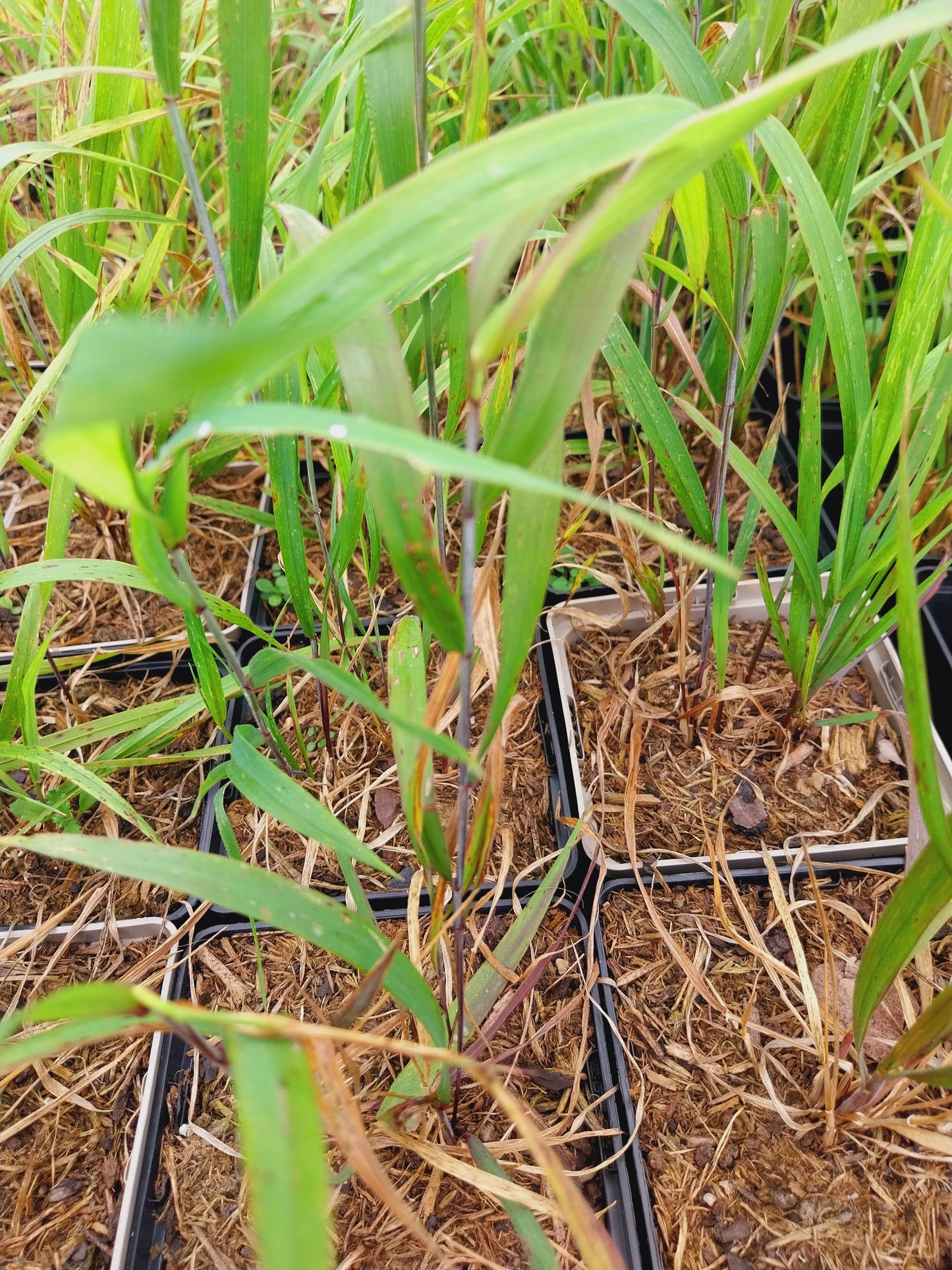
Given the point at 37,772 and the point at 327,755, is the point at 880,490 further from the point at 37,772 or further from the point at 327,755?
the point at 37,772

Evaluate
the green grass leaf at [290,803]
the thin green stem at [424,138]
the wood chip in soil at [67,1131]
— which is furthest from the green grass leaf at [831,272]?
the wood chip in soil at [67,1131]

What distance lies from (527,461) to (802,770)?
543mm

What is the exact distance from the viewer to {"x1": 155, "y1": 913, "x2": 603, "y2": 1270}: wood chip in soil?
48 cm

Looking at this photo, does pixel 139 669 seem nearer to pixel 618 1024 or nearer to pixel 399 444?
pixel 618 1024

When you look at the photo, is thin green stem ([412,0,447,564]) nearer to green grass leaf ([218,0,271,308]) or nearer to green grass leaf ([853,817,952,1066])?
green grass leaf ([218,0,271,308])

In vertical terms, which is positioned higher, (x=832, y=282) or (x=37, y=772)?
(x=832, y=282)

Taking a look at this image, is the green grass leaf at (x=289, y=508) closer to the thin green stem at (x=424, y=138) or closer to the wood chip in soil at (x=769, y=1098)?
the thin green stem at (x=424, y=138)

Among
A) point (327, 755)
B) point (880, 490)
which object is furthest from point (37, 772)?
point (880, 490)

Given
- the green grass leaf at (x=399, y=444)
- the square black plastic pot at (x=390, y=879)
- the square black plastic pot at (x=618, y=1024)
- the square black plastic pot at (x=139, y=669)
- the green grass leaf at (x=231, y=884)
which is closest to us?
the green grass leaf at (x=399, y=444)

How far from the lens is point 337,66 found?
1.29 feet

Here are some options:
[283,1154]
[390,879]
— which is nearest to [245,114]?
[283,1154]

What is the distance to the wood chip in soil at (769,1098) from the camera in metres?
0.48

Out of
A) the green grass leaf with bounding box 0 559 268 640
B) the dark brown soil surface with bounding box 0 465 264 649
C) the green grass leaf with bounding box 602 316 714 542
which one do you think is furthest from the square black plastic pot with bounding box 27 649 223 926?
the green grass leaf with bounding box 602 316 714 542

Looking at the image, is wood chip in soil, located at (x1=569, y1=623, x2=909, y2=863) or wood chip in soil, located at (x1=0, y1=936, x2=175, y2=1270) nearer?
wood chip in soil, located at (x1=0, y1=936, x2=175, y2=1270)
